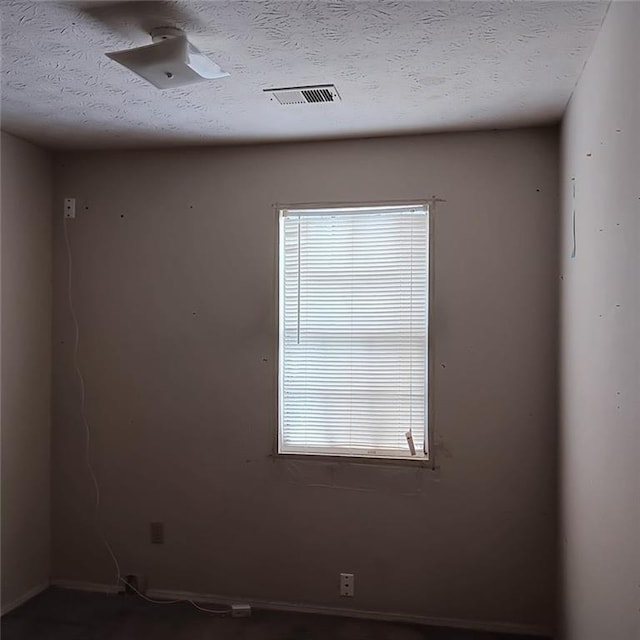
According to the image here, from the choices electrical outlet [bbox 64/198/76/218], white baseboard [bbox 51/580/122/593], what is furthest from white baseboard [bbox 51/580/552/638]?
electrical outlet [bbox 64/198/76/218]

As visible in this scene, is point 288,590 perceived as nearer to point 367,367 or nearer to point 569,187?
point 367,367

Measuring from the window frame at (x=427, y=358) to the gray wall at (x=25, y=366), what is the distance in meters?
1.39

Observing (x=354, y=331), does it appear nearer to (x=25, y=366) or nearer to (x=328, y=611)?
(x=328, y=611)

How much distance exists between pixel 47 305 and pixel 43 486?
3.48 ft

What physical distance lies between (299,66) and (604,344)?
1.50m

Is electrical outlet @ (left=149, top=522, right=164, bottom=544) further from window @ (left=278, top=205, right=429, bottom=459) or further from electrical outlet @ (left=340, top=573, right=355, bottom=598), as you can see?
electrical outlet @ (left=340, top=573, right=355, bottom=598)

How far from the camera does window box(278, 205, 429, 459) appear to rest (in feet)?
10.7

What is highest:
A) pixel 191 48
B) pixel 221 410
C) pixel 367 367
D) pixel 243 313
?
pixel 191 48

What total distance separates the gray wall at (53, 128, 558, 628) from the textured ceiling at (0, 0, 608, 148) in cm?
27

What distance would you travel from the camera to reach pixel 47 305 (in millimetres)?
3652

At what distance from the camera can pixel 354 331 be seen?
333cm

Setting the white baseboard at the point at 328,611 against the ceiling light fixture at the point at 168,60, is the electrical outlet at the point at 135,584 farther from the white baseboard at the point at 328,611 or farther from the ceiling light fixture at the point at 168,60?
the ceiling light fixture at the point at 168,60

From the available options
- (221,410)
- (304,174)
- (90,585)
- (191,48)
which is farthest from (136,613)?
(191,48)

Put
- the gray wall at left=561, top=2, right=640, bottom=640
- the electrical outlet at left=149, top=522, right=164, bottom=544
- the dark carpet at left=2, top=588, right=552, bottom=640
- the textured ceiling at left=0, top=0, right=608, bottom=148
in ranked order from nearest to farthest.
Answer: the gray wall at left=561, top=2, right=640, bottom=640
the textured ceiling at left=0, top=0, right=608, bottom=148
the dark carpet at left=2, top=588, right=552, bottom=640
the electrical outlet at left=149, top=522, right=164, bottom=544
